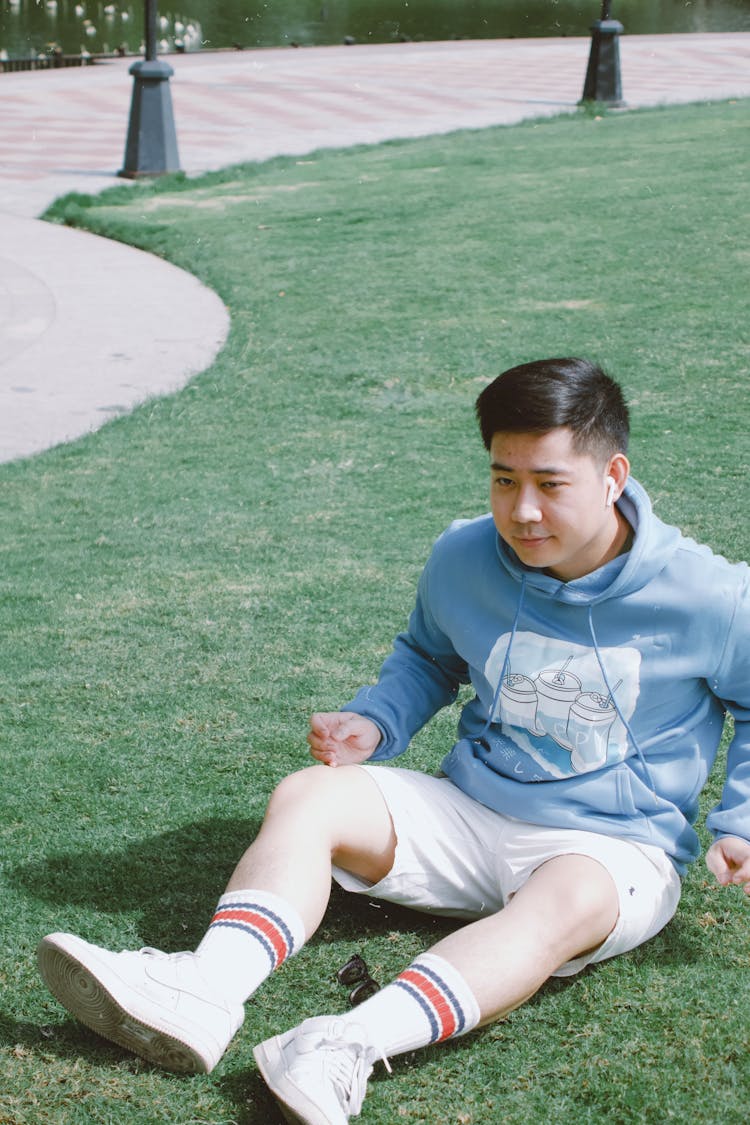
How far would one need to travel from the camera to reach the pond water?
30531mm

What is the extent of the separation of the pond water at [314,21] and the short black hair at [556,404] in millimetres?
26347

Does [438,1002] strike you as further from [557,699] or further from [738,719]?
[738,719]

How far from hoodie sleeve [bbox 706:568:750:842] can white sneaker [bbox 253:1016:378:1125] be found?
0.80 meters

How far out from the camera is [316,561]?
15.8ft

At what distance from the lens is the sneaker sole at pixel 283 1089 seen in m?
2.14

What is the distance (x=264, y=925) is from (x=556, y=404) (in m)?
1.05

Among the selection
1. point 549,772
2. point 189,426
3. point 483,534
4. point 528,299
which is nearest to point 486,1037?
point 549,772

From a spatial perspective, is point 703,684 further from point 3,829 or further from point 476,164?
point 476,164

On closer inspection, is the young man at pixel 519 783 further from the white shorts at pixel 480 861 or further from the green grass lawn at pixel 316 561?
the green grass lawn at pixel 316 561

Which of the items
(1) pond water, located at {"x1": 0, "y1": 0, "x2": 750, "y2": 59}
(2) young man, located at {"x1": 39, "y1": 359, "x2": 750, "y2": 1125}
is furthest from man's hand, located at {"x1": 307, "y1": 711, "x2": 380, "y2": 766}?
(1) pond water, located at {"x1": 0, "y1": 0, "x2": 750, "y2": 59}

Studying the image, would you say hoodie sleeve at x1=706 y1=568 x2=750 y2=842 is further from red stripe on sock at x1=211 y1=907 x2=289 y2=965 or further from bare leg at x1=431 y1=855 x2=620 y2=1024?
red stripe on sock at x1=211 y1=907 x2=289 y2=965

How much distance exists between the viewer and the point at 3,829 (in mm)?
3229

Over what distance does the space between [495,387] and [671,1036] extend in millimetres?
1221

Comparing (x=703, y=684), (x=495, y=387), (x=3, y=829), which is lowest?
(x=3, y=829)
